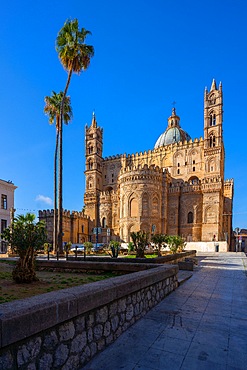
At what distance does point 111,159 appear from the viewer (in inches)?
2498

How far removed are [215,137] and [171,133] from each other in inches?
567

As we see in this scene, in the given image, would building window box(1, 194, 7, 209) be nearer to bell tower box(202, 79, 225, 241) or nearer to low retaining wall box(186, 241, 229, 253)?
low retaining wall box(186, 241, 229, 253)

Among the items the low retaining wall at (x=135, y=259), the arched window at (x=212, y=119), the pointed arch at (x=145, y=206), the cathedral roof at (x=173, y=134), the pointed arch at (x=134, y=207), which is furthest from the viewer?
the cathedral roof at (x=173, y=134)

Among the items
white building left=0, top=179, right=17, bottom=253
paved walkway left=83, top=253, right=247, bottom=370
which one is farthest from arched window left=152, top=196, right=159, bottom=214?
paved walkway left=83, top=253, right=247, bottom=370

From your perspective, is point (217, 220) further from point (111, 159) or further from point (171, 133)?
point (111, 159)

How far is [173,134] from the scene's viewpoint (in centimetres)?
6053

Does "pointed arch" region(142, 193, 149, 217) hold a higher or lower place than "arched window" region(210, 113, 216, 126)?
lower

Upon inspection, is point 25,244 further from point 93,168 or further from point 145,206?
point 93,168

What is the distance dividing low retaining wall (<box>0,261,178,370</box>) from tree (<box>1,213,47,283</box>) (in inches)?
130

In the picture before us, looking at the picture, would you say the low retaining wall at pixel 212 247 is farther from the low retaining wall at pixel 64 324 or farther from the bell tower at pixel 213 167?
the low retaining wall at pixel 64 324

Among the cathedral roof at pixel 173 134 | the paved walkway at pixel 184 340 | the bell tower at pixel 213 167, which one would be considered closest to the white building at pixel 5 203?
the paved walkway at pixel 184 340

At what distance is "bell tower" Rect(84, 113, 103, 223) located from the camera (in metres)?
57.2

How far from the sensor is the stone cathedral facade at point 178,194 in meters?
45.0

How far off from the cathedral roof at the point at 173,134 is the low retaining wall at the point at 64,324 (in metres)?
57.4
